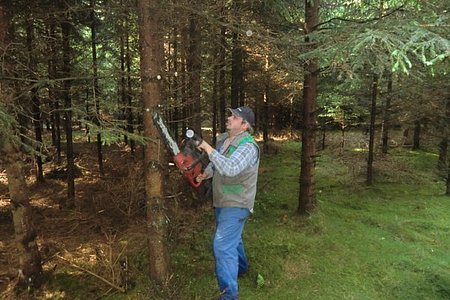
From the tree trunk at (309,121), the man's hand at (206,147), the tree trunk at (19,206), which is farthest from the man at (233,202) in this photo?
the tree trunk at (309,121)

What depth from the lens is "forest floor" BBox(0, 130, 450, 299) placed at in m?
5.60

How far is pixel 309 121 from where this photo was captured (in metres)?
8.20

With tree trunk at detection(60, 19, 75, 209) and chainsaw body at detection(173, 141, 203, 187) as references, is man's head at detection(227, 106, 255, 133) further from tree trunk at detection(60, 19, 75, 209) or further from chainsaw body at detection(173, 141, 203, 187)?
tree trunk at detection(60, 19, 75, 209)

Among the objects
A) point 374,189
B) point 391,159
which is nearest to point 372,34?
point 374,189

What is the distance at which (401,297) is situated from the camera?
562 cm

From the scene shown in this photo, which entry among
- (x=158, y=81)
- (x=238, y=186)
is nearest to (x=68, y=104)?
(x=158, y=81)

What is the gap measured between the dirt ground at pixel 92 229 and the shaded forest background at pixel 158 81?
6 centimetres

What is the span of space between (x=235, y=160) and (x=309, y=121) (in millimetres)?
4326

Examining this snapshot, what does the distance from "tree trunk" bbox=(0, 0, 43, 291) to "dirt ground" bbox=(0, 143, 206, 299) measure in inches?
9.5

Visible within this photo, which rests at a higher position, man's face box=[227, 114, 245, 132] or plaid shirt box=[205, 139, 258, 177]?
man's face box=[227, 114, 245, 132]

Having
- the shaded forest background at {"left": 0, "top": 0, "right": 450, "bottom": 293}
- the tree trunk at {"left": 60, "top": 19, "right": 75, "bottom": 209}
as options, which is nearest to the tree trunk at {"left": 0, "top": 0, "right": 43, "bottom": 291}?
the shaded forest background at {"left": 0, "top": 0, "right": 450, "bottom": 293}

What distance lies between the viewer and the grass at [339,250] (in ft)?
18.7

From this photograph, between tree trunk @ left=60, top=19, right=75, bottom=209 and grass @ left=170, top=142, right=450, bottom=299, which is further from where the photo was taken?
tree trunk @ left=60, top=19, right=75, bottom=209

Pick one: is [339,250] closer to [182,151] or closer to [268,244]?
[268,244]
